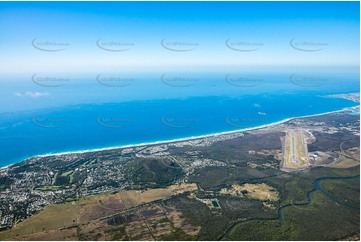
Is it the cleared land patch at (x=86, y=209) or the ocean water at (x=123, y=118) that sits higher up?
the ocean water at (x=123, y=118)

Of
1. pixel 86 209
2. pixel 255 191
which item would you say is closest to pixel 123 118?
pixel 86 209

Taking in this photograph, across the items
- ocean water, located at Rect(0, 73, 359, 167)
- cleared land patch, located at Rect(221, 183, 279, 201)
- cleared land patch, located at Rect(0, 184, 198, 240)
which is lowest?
cleared land patch, located at Rect(0, 184, 198, 240)

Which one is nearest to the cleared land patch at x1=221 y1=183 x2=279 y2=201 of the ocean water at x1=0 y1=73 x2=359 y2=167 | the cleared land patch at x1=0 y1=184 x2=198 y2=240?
the cleared land patch at x1=0 y1=184 x2=198 y2=240

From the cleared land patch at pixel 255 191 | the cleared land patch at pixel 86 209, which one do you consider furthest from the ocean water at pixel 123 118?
the cleared land patch at pixel 255 191

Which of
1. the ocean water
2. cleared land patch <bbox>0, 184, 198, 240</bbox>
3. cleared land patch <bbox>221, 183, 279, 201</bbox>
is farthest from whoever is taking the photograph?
the ocean water

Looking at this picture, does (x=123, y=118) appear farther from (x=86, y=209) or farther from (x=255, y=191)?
(x=255, y=191)

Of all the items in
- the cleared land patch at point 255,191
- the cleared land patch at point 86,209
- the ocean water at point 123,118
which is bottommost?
the cleared land patch at point 86,209

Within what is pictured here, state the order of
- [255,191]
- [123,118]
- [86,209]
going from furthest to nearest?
[123,118]
[255,191]
[86,209]

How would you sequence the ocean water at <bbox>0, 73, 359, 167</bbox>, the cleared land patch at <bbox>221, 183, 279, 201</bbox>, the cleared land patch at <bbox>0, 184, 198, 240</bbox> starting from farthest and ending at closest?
1. the ocean water at <bbox>0, 73, 359, 167</bbox>
2. the cleared land patch at <bbox>221, 183, 279, 201</bbox>
3. the cleared land patch at <bbox>0, 184, 198, 240</bbox>

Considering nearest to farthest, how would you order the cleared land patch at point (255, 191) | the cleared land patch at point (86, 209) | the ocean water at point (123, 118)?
the cleared land patch at point (86, 209) < the cleared land patch at point (255, 191) < the ocean water at point (123, 118)

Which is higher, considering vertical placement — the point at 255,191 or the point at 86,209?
the point at 255,191

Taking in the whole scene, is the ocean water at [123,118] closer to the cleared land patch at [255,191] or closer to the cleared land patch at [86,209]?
the cleared land patch at [86,209]

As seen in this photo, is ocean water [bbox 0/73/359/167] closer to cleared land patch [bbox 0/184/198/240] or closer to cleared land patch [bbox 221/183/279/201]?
cleared land patch [bbox 0/184/198/240]
